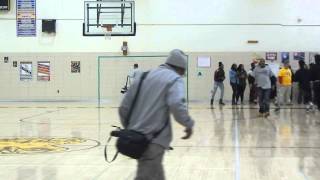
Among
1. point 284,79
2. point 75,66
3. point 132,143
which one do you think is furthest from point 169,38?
point 132,143

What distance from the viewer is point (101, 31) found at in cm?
2823

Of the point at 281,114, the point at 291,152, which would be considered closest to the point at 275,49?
the point at 281,114

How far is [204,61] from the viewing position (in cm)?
2833

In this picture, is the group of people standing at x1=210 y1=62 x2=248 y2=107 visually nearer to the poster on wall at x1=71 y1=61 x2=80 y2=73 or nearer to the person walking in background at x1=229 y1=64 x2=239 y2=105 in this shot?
the person walking in background at x1=229 y1=64 x2=239 y2=105

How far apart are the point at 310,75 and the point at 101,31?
36.9 ft

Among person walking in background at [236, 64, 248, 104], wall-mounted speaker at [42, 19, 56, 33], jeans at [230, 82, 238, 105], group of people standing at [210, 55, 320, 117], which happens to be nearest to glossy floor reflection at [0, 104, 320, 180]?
group of people standing at [210, 55, 320, 117]

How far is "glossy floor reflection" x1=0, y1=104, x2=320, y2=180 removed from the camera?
8.63 meters

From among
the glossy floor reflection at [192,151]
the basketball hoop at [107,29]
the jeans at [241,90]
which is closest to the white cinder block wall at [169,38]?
the basketball hoop at [107,29]

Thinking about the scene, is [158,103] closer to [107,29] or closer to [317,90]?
[317,90]

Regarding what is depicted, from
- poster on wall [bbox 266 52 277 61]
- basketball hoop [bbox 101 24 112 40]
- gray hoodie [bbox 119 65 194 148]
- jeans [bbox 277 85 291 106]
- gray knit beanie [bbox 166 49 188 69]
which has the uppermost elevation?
basketball hoop [bbox 101 24 112 40]

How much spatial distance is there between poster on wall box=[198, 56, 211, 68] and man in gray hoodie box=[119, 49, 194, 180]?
23.1 meters

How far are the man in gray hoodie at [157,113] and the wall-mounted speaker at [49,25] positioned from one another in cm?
2402

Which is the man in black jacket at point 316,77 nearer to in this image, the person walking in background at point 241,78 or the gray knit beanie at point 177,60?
the person walking in background at point 241,78

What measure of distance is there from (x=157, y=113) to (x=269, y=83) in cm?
1380
